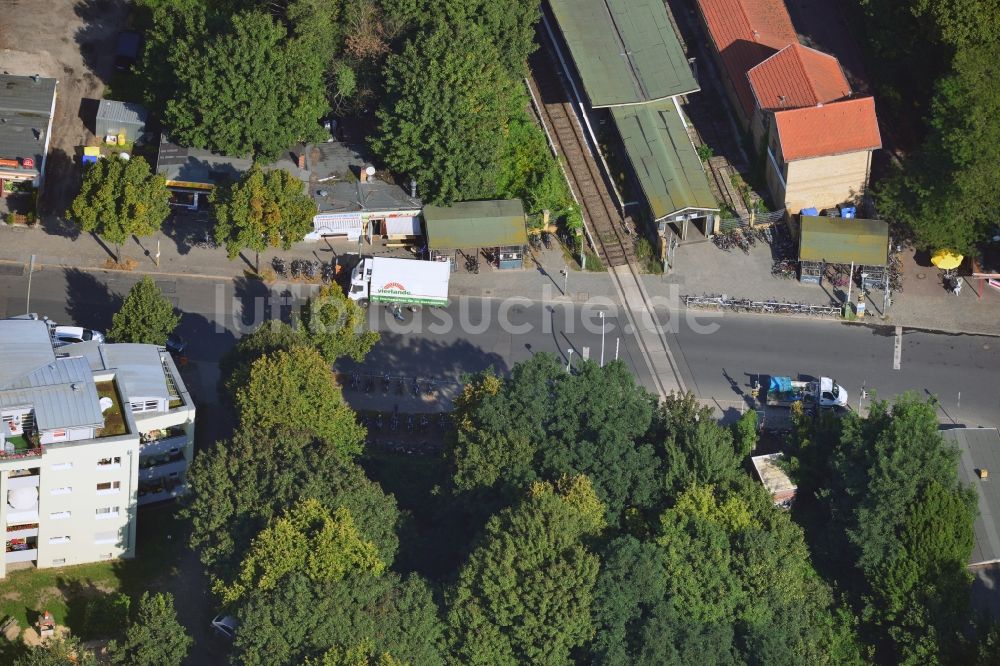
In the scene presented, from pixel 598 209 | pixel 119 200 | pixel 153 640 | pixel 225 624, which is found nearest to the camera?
pixel 153 640

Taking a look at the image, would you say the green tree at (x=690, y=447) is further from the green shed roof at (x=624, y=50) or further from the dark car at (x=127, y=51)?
the dark car at (x=127, y=51)

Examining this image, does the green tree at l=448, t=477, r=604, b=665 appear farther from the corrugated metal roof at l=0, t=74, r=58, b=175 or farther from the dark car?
the dark car

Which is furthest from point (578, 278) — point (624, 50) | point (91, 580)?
point (91, 580)

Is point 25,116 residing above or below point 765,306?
above

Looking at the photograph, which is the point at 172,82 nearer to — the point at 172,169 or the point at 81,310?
the point at 172,169

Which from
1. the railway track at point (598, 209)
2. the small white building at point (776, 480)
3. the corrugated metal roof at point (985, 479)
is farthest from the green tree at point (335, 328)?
the corrugated metal roof at point (985, 479)

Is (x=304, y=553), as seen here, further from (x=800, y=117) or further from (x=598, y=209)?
(x=800, y=117)
